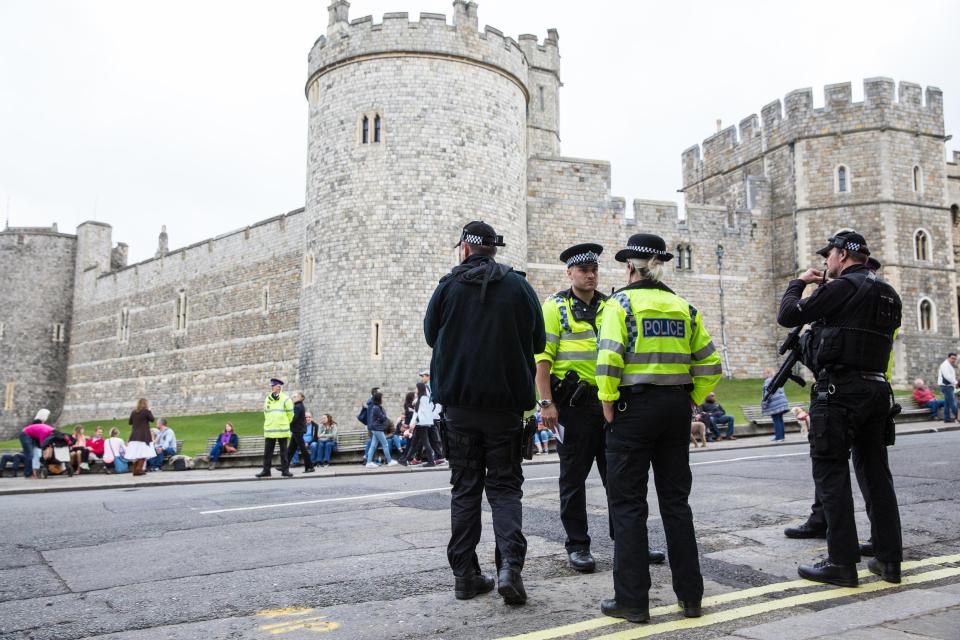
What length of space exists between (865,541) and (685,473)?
6.74 feet

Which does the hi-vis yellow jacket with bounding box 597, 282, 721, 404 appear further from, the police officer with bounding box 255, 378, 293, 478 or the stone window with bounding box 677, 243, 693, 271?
the stone window with bounding box 677, 243, 693, 271

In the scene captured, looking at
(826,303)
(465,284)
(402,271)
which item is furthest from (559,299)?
(402,271)

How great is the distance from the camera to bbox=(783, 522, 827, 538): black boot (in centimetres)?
559

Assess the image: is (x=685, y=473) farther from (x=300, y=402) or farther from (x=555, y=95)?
(x=555, y=95)

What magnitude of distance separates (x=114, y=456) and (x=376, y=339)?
26.1ft

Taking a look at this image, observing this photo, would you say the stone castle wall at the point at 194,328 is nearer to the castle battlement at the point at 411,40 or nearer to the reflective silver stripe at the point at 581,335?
the castle battlement at the point at 411,40

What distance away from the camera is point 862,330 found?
185 inches

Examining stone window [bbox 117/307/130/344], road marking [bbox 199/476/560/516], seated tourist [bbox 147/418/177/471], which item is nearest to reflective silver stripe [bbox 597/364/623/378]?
road marking [bbox 199/476/560/516]

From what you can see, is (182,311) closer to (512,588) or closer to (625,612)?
(512,588)

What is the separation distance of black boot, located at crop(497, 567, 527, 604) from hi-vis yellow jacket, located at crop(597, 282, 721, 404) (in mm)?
979

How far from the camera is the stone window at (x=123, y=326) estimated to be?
44.2 metres

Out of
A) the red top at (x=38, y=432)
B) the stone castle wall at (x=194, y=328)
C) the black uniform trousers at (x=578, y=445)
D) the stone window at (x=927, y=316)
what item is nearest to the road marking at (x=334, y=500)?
the black uniform trousers at (x=578, y=445)


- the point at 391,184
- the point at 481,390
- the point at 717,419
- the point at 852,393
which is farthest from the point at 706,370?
the point at 391,184

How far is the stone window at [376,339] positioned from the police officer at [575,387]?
16897mm
